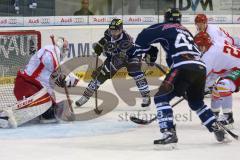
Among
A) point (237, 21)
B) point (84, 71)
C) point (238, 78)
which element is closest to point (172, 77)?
point (238, 78)

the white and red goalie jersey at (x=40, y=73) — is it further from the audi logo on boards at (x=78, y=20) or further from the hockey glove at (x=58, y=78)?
the audi logo on boards at (x=78, y=20)

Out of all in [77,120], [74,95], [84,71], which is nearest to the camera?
[77,120]

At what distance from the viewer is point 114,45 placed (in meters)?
7.00

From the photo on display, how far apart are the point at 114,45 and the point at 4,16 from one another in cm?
327

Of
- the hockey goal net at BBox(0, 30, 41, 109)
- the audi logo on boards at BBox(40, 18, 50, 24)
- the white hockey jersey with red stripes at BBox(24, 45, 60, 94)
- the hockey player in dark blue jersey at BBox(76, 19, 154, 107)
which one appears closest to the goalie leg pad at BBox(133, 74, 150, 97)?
the hockey player in dark blue jersey at BBox(76, 19, 154, 107)

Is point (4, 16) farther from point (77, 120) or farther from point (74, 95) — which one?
point (77, 120)

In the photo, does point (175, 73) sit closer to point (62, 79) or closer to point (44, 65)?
point (44, 65)

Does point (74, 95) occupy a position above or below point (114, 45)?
below

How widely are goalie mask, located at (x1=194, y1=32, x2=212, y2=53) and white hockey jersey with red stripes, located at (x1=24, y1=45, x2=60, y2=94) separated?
1.35m

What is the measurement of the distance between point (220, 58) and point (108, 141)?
4.40 feet

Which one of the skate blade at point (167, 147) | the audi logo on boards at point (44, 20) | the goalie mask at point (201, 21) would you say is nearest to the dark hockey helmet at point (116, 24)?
the goalie mask at point (201, 21)

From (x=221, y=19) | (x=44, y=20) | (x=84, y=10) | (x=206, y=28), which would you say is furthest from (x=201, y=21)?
(x=84, y=10)

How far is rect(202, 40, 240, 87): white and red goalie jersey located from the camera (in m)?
5.55

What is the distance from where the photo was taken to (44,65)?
5.92 metres
